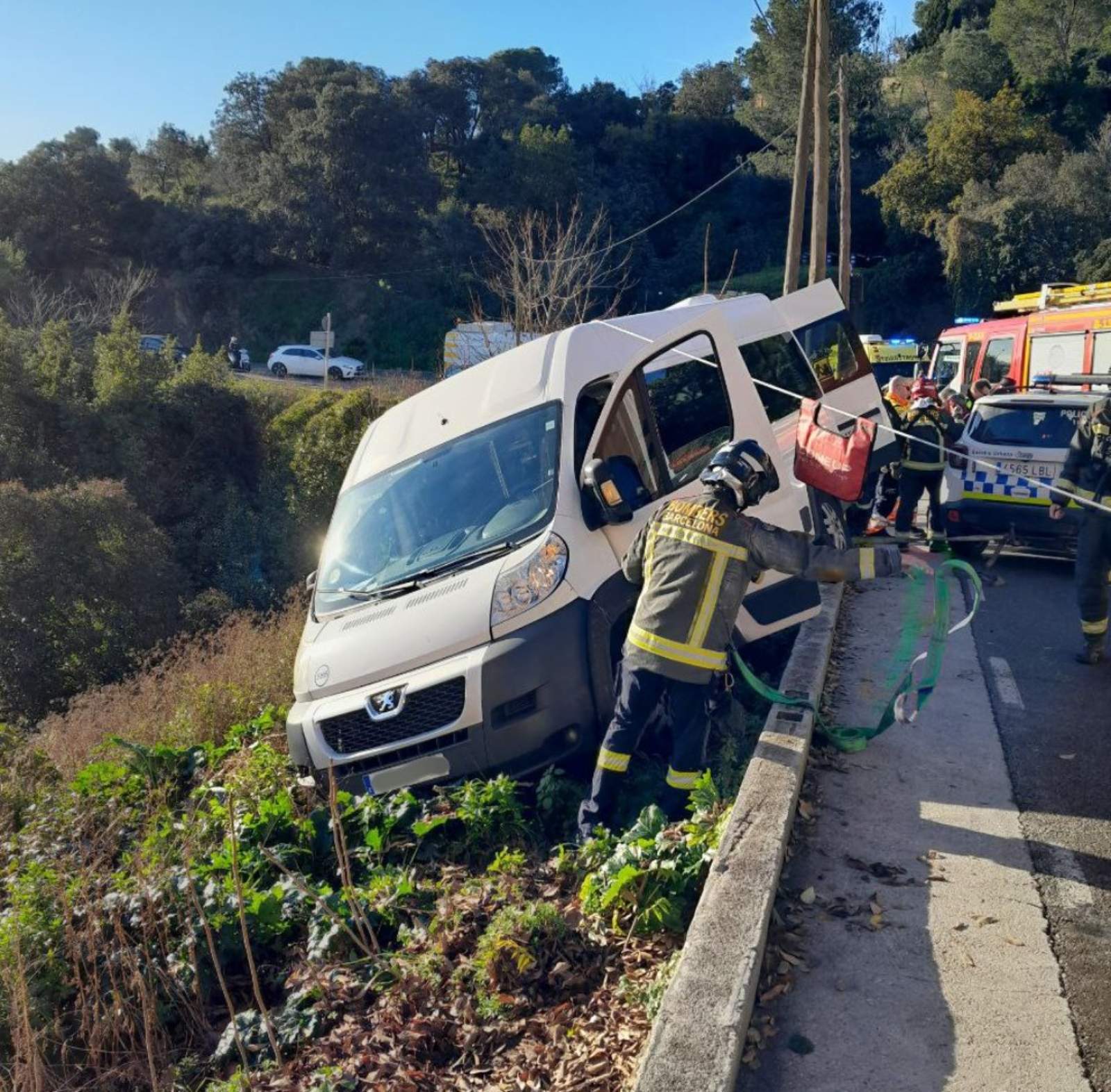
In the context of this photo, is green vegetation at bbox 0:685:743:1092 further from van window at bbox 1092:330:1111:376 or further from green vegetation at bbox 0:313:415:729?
van window at bbox 1092:330:1111:376

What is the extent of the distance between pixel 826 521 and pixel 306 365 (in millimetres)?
34733

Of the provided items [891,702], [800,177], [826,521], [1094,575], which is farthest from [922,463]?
[800,177]

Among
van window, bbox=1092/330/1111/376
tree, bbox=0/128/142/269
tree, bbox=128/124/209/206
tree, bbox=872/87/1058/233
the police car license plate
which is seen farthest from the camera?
tree, bbox=128/124/209/206

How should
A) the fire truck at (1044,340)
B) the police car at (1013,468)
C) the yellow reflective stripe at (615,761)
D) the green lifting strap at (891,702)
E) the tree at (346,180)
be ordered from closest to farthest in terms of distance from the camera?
1. the yellow reflective stripe at (615,761)
2. the green lifting strap at (891,702)
3. the police car at (1013,468)
4. the fire truck at (1044,340)
5. the tree at (346,180)

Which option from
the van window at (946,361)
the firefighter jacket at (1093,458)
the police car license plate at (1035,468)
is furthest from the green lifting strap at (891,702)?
the van window at (946,361)

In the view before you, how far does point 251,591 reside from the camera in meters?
16.6

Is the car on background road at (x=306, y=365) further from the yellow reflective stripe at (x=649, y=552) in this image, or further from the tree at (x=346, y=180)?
the yellow reflective stripe at (x=649, y=552)

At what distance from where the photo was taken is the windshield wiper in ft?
17.1

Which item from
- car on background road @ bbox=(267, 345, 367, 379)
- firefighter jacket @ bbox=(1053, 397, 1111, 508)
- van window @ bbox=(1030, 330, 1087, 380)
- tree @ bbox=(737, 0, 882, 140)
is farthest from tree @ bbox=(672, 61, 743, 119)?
firefighter jacket @ bbox=(1053, 397, 1111, 508)

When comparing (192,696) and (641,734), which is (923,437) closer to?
(641,734)

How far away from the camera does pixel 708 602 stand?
14.5 ft

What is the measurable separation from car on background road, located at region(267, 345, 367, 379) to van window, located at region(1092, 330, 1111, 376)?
28.3 m

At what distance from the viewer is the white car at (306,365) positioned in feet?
126

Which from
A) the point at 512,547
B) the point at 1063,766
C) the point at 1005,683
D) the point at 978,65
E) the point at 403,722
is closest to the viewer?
the point at 403,722
